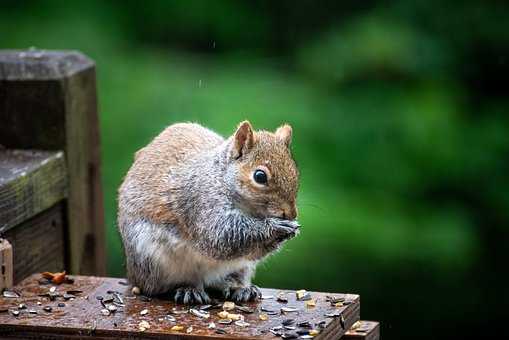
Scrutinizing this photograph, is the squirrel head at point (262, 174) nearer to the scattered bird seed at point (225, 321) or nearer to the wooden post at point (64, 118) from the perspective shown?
the scattered bird seed at point (225, 321)

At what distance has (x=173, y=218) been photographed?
2574 millimetres

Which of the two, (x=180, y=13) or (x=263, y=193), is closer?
(x=263, y=193)

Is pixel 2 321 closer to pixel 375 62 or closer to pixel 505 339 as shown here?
pixel 375 62

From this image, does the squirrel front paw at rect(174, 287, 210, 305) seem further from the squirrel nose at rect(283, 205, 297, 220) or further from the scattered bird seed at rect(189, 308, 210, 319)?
the squirrel nose at rect(283, 205, 297, 220)

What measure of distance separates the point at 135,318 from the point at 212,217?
37cm

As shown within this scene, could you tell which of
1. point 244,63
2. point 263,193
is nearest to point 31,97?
point 263,193

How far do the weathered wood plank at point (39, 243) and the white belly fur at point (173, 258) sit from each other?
30 cm

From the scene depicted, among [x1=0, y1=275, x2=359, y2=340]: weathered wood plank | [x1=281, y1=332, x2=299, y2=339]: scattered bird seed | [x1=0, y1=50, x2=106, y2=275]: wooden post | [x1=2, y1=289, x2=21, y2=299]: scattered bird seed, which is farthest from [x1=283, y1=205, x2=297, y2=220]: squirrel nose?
[x1=0, y1=50, x2=106, y2=275]: wooden post

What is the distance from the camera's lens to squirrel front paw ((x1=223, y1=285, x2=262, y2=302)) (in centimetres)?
245

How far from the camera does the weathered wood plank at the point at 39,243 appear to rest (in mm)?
2697

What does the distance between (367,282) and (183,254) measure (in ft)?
6.57

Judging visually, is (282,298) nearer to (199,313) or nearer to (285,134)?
(199,313)

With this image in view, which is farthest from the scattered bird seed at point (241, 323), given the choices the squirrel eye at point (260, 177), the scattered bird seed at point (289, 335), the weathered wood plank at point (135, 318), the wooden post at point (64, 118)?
the wooden post at point (64, 118)

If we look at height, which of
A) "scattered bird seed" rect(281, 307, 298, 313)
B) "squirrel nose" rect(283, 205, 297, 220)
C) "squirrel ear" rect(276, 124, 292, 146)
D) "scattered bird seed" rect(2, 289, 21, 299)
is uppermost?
"squirrel ear" rect(276, 124, 292, 146)
